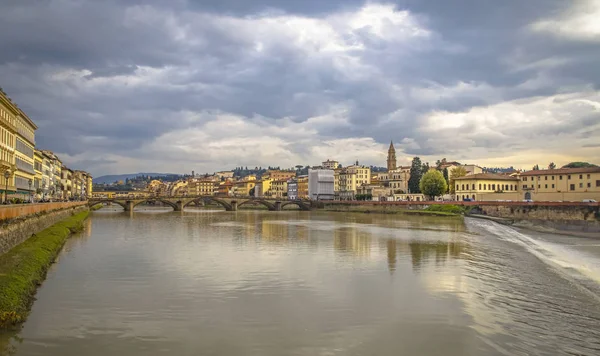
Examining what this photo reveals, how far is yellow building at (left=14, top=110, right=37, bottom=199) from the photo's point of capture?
5209 centimetres

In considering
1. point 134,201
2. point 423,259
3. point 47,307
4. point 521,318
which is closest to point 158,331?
point 47,307

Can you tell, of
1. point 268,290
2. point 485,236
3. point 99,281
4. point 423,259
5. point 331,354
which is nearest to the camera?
point 331,354

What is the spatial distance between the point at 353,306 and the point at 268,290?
3.64 metres

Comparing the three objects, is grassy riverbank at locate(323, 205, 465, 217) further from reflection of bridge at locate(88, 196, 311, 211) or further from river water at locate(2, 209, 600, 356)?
river water at locate(2, 209, 600, 356)

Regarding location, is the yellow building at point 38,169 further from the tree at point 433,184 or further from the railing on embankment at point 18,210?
the tree at point 433,184

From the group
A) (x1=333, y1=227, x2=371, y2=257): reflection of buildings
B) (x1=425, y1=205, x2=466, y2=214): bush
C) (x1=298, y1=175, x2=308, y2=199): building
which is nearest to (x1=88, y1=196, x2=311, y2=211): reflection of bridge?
(x1=298, y1=175, x2=308, y2=199): building

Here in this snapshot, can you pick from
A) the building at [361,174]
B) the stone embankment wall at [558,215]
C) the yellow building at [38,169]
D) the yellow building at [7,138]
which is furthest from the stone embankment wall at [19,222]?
the building at [361,174]

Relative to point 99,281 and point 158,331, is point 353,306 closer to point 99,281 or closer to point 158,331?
point 158,331

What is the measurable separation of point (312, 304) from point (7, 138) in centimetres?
4268

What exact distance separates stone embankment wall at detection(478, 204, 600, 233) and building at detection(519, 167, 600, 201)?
1118cm

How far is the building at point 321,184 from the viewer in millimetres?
143875

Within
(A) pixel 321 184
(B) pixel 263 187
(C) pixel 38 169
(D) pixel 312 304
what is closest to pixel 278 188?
(B) pixel 263 187

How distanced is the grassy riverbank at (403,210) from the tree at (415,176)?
56.0 feet

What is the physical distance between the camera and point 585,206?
58.0 m
